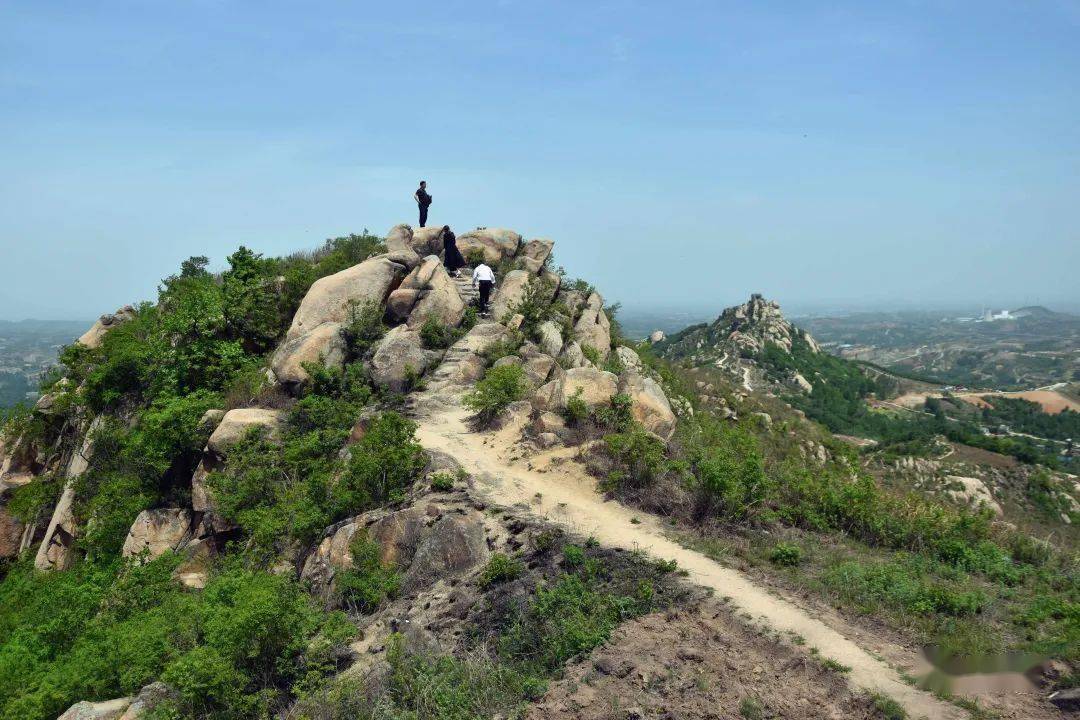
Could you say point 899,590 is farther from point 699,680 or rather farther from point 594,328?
point 594,328

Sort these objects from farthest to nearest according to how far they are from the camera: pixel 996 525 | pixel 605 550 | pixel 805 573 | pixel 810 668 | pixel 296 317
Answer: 1. pixel 296 317
2. pixel 996 525
3. pixel 605 550
4. pixel 805 573
5. pixel 810 668

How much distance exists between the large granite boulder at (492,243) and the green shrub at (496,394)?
1133 centimetres

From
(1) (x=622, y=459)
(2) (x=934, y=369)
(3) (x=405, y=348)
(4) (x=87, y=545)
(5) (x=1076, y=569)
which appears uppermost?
(3) (x=405, y=348)

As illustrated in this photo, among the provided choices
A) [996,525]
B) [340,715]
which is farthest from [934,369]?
[340,715]

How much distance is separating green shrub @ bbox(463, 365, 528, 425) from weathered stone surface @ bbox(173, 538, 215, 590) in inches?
258

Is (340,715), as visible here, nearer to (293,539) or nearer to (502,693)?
(502,693)

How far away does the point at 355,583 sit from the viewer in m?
9.38

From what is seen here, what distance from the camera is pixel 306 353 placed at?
17.5 metres

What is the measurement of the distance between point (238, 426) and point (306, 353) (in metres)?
3.41

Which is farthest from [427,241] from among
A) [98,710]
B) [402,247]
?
[98,710]

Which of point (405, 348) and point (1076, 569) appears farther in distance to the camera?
point (405, 348)

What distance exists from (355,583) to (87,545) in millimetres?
9949

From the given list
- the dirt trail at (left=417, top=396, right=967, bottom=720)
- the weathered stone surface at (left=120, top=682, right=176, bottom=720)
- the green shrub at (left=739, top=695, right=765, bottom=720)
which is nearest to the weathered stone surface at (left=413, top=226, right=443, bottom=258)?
the dirt trail at (left=417, top=396, right=967, bottom=720)

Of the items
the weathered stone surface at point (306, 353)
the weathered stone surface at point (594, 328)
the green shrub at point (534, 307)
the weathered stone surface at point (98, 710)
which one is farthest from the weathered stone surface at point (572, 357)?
the weathered stone surface at point (98, 710)
